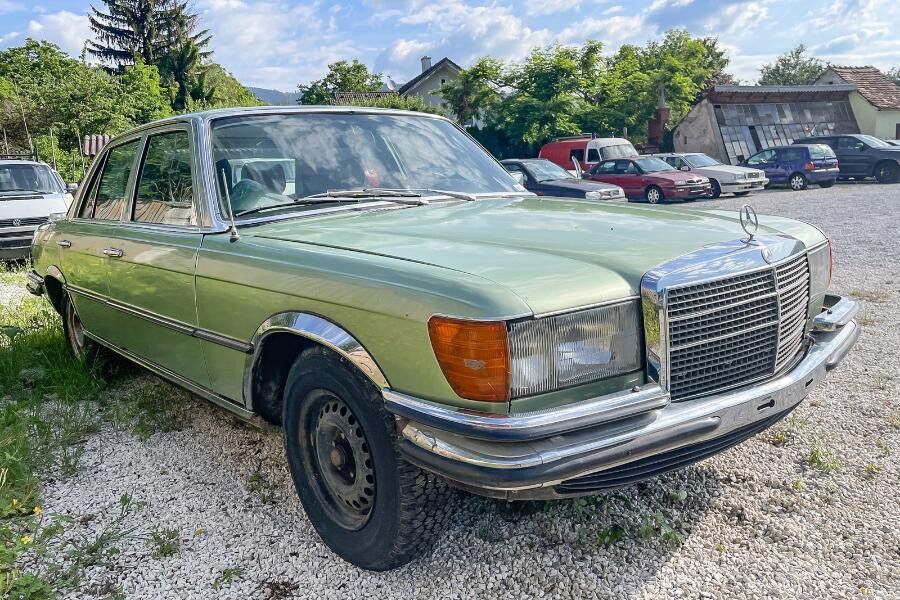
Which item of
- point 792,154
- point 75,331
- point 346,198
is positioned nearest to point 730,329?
point 346,198

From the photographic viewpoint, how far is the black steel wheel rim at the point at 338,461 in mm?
2455

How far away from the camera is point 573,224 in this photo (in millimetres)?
2910

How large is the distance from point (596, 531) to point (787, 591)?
70 cm

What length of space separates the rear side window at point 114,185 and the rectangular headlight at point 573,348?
2995 mm

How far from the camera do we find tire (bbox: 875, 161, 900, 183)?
853 inches

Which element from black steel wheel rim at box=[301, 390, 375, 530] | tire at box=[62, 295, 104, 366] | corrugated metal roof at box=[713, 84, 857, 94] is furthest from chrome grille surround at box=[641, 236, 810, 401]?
corrugated metal roof at box=[713, 84, 857, 94]

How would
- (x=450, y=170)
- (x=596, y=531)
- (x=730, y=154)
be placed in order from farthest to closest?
(x=730, y=154) < (x=450, y=170) < (x=596, y=531)

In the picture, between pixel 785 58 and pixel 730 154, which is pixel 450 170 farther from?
pixel 785 58

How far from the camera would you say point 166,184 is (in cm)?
359

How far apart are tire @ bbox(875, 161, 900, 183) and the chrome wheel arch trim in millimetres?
24361

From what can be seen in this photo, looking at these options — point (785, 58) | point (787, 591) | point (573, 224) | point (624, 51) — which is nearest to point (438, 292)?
Result: point (573, 224)

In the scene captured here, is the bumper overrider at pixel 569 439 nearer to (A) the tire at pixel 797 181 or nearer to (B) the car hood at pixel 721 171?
(B) the car hood at pixel 721 171

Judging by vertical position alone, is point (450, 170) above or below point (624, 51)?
below

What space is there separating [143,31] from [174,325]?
189 ft
